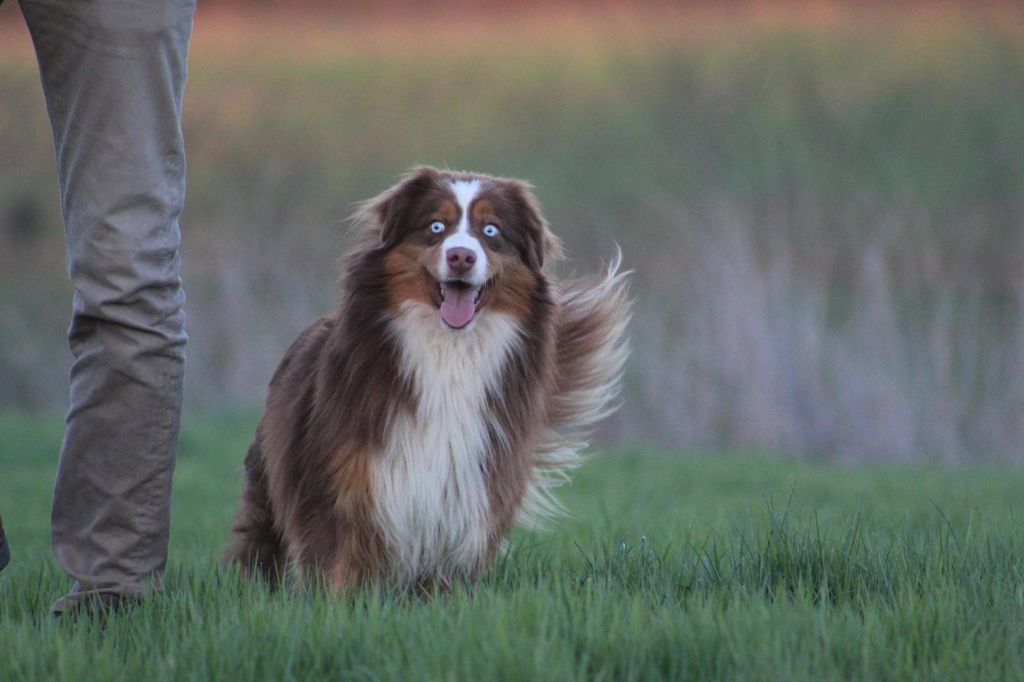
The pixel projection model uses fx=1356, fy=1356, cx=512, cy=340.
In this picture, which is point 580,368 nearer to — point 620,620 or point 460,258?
point 460,258

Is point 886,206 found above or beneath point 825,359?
above

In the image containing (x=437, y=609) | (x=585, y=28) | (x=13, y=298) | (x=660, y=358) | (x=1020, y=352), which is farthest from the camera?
(x=585, y=28)

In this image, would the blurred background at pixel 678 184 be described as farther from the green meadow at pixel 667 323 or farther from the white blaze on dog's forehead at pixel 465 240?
the white blaze on dog's forehead at pixel 465 240

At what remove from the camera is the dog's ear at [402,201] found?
455 cm

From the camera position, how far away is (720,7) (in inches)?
683

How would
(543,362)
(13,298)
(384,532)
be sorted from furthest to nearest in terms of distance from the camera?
(13,298)
(543,362)
(384,532)

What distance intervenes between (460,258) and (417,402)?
0.49 metres

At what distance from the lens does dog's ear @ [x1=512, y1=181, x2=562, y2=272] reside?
464cm

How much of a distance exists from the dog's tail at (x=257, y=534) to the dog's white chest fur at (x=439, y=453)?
565 millimetres

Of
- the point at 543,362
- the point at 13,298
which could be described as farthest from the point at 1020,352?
the point at 13,298

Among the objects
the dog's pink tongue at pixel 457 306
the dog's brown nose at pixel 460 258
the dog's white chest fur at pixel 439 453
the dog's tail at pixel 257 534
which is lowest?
the dog's tail at pixel 257 534

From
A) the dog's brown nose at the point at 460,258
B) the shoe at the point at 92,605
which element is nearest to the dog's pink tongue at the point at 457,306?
the dog's brown nose at the point at 460,258

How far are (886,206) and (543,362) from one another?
350 inches

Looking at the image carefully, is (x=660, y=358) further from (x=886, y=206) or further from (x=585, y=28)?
(x=585, y=28)
